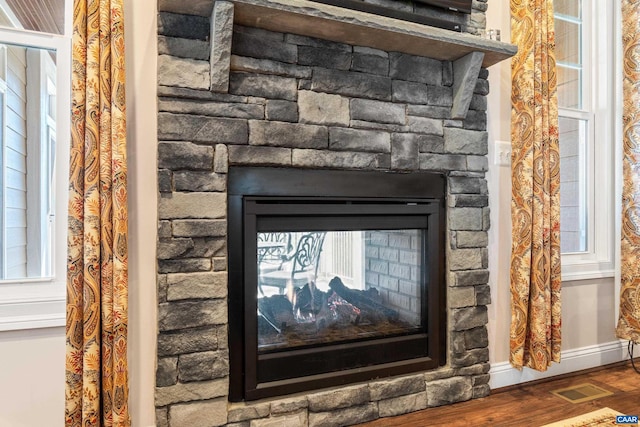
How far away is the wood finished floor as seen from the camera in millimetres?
1937

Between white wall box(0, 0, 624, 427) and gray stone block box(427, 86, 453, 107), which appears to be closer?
white wall box(0, 0, 624, 427)

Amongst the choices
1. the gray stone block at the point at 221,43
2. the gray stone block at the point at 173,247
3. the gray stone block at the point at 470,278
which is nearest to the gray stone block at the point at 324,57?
the gray stone block at the point at 221,43

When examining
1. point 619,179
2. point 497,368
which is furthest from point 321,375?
point 619,179

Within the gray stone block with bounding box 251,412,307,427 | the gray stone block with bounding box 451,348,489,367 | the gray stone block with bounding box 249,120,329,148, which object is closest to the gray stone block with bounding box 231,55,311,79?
the gray stone block with bounding box 249,120,329,148

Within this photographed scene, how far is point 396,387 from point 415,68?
5.11 ft

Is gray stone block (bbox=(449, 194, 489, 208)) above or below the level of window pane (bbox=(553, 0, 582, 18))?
below

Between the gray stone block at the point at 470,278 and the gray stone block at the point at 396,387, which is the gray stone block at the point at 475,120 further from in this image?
the gray stone block at the point at 396,387

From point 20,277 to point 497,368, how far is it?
2.35m

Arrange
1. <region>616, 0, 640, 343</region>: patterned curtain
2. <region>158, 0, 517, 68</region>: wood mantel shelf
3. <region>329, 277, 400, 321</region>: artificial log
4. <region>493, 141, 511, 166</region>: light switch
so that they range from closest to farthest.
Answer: <region>158, 0, 517, 68</region>: wood mantel shelf
<region>329, 277, 400, 321</region>: artificial log
<region>493, 141, 511, 166</region>: light switch
<region>616, 0, 640, 343</region>: patterned curtain

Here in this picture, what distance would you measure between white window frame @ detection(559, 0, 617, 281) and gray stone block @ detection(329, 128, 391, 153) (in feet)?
4.88

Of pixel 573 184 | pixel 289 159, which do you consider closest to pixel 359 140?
pixel 289 159

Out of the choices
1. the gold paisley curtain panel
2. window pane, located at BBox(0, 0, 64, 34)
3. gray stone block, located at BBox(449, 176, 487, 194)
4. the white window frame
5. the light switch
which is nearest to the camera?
the gold paisley curtain panel

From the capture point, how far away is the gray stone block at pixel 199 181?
1655 millimetres

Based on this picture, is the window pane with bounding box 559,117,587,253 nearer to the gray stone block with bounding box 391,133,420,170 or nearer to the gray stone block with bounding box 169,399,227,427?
the gray stone block with bounding box 391,133,420,170
